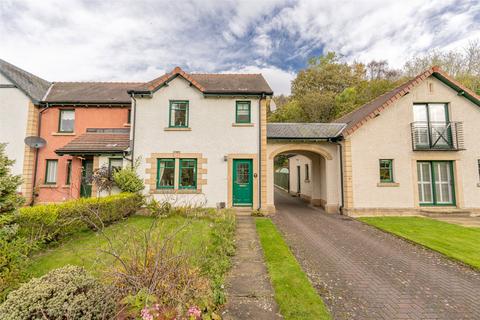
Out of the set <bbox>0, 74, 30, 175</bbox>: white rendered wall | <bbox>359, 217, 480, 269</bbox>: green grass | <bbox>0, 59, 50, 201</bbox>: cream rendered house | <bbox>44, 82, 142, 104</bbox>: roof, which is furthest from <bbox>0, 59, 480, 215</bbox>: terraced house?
<bbox>0, 74, 30, 175</bbox>: white rendered wall

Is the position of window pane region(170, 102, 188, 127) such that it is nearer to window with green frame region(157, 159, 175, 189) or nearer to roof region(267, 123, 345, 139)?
window with green frame region(157, 159, 175, 189)

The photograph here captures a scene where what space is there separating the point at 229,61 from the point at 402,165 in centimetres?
1687

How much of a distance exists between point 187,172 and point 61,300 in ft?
31.5

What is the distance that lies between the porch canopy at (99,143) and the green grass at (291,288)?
9.80 metres

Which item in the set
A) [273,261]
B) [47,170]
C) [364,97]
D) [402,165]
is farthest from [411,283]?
[364,97]

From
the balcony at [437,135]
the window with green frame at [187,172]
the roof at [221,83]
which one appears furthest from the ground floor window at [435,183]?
the window with green frame at [187,172]

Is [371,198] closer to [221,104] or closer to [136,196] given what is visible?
[221,104]

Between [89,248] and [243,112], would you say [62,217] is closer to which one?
[89,248]

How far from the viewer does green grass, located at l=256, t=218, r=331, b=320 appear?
3.55 m

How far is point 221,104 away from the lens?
12164 mm

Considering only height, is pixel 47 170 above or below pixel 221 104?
below

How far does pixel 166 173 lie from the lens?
12000 millimetres

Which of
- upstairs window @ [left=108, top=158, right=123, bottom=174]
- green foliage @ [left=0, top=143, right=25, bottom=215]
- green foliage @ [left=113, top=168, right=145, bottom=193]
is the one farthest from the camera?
upstairs window @ [left=108, top=158, right=123, bottom=174]

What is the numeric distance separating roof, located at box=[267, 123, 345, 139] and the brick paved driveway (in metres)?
6.31
